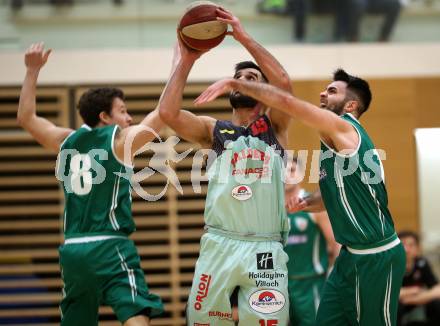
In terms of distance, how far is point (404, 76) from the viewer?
32.6 ft

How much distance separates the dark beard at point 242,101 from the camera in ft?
17.4

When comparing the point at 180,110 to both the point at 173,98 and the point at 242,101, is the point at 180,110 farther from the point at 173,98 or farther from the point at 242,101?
the point at 242,101

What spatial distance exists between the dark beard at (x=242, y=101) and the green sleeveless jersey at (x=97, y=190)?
906 millimetres

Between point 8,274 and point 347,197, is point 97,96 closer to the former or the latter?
point 347,197

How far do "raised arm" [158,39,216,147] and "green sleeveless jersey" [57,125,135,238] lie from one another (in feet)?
1.98

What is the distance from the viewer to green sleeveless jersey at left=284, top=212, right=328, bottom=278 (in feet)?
25.4

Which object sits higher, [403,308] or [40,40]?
[40,40]

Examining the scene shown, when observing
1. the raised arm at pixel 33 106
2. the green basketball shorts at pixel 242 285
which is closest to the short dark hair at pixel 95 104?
the raised arm at pixel 33 106

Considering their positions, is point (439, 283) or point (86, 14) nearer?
point (439, 283)

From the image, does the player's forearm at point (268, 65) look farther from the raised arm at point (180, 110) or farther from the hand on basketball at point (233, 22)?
the raised arm at point (180, 110)

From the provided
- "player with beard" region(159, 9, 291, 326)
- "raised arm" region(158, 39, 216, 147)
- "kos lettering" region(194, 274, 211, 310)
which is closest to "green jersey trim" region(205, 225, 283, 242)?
"player with beard" region(159, 9, 291, 326)

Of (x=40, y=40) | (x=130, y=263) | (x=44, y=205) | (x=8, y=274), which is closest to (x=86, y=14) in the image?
(x=40, y=40)

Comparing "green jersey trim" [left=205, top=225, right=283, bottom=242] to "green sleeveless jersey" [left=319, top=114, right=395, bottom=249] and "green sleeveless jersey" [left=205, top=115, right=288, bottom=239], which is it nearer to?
"green sleeveless jersey" [left=205, top=115, right=288, bottom=239]

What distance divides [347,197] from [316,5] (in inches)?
197
